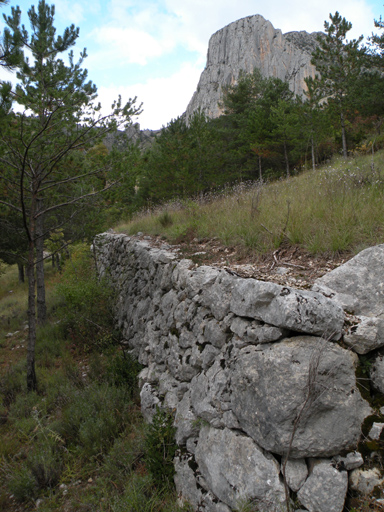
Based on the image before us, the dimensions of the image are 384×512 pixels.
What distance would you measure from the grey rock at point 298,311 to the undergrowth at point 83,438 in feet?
5.71

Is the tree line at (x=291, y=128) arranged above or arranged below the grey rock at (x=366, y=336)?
above

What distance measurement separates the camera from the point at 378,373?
6.41ft

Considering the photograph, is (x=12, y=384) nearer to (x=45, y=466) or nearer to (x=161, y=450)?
(x=45, y=466)

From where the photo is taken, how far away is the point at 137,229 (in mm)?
8594

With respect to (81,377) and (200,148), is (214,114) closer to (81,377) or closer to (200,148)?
(200,148)

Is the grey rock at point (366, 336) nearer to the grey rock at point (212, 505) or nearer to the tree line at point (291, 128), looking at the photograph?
the grey rock at point (212, 505)

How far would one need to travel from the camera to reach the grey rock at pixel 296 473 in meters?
1.88

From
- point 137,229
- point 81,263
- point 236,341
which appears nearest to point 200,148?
point 137,229

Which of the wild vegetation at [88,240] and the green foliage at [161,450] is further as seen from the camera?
the wild vegetation at [88,240]

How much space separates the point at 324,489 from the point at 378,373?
781 millimetres

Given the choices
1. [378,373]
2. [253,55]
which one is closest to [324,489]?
[378,373]

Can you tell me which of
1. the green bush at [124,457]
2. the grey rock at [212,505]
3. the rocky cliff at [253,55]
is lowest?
the green bush at [124,457]

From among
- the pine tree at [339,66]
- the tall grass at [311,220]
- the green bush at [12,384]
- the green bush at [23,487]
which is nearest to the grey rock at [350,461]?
the tall grass at [311,220]

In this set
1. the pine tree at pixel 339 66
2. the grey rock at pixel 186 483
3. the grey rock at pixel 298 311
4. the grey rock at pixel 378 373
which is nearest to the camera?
the grey rock at pixel 378 373
